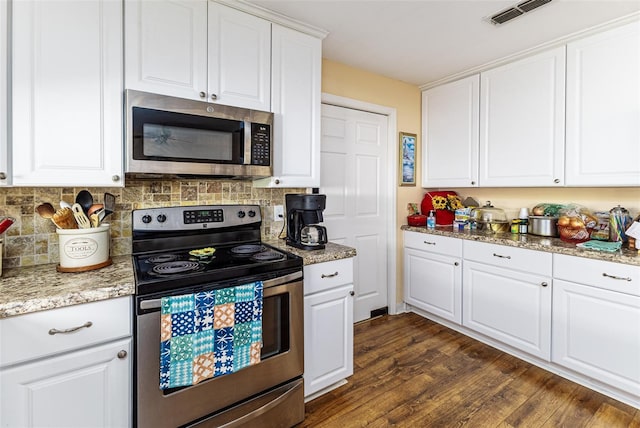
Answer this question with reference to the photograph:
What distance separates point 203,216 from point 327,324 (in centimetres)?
98

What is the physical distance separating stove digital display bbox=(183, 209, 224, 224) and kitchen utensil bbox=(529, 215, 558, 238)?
2369 mm

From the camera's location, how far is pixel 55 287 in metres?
1.20

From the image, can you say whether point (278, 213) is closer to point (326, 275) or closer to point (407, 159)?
point (326, 275)

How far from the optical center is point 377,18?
1995 mm

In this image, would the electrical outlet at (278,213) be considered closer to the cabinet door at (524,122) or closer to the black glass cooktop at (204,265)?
A: the black glass cooktop at (204,265)

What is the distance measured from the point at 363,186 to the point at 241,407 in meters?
2.04

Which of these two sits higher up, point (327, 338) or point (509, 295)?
point (509, 295)

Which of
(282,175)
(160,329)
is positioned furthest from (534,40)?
(160,329)

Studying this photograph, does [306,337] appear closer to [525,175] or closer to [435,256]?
[435,256]

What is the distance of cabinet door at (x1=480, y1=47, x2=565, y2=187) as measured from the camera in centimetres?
230

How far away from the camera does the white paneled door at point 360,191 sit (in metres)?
2.72

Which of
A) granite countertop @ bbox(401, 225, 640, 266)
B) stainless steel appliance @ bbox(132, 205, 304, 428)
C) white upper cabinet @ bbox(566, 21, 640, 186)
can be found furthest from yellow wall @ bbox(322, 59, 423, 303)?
stainless steel appliance @ bbox(132, 205, 304, 428)

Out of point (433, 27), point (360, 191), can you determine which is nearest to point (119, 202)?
point (360, 191)

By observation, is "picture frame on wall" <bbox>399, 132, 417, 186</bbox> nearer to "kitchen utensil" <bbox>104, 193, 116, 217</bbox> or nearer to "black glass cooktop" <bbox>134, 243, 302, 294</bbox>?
"black glass cooktop" <bbox>134, 243, 302, 294</bbox>
